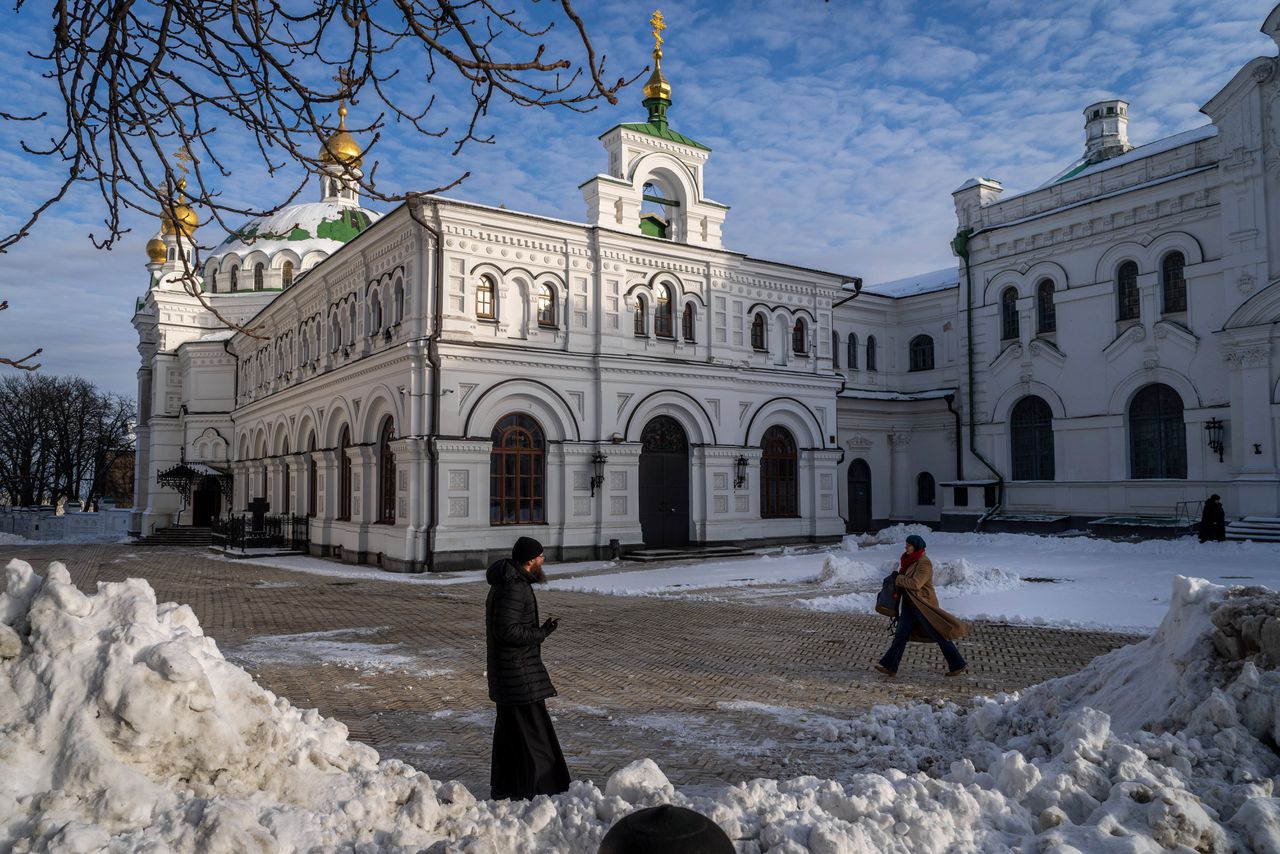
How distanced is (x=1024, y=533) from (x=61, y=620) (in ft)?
89.3

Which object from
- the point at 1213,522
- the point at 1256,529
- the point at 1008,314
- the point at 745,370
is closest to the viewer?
the point at 1213,522

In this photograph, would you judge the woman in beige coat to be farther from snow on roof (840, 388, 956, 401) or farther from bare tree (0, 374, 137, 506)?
bare tree (0, 374, 137, 506)

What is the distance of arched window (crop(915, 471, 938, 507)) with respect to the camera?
33.2 metres

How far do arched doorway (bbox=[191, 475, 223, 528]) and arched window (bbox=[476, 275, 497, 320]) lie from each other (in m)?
24.1

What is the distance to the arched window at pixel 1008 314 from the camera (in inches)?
1166

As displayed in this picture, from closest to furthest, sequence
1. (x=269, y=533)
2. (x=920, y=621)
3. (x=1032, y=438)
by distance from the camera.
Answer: (x=920, y=621)
(x=1032, y=438)
(x=269, y=533)

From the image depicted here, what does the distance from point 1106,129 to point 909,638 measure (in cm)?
2980

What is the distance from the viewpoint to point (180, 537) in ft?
124

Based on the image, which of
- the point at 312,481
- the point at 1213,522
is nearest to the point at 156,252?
the point at 312,481

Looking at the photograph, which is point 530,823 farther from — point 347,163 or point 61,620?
point 347,163

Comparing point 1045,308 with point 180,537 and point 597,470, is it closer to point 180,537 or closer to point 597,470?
point 597,470

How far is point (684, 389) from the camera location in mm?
24828

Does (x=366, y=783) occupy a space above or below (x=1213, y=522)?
below

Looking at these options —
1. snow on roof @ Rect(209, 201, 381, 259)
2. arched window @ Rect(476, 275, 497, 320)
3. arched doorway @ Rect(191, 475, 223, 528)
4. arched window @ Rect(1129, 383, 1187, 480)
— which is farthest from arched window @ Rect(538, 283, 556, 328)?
arched doorway @ Rect(191, 475, 223, 528)
